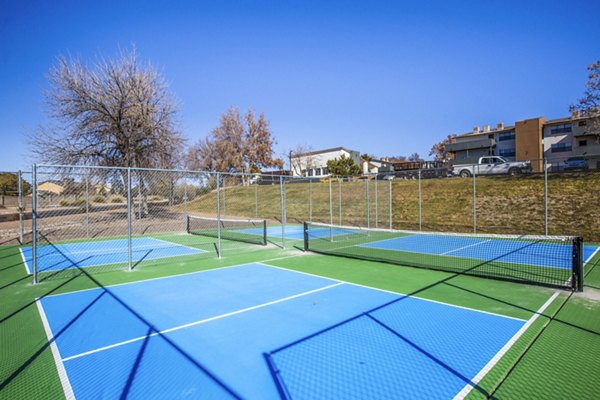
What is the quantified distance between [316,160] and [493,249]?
6074 centimetres

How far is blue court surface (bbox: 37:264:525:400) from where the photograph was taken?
3924mm

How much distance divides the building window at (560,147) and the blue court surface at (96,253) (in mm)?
55277

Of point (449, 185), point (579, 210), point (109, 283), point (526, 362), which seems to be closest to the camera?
point (526, 362)

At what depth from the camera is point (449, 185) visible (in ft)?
75.7

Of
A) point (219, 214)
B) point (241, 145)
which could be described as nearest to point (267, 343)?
point (219, 214)

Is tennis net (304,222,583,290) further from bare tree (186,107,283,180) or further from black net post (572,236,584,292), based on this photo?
bare tree (186,107,283,180)

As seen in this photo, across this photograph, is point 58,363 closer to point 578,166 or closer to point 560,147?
point 578,166

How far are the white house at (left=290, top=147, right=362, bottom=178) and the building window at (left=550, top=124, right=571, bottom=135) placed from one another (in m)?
31.6

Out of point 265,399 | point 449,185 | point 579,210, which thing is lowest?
point 265,399

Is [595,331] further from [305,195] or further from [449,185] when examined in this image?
[305,195]

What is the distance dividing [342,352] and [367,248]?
884 centimetres

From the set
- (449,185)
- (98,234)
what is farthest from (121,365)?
(449,185)

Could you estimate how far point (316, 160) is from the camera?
7212 centimetres

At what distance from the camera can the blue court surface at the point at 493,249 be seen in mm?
10328
